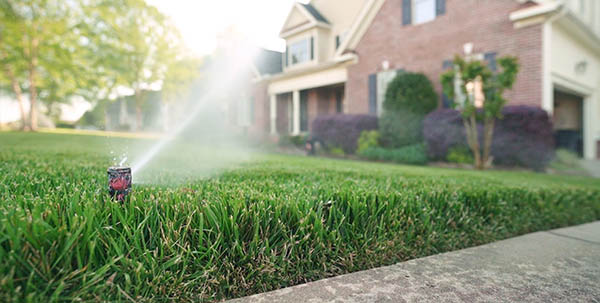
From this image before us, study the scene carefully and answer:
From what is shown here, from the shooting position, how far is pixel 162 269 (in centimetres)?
110

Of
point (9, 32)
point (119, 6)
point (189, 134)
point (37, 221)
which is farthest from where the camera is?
point (119, 6)

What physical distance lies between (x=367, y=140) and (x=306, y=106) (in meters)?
6.19

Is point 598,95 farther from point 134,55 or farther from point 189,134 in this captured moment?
point 134,55

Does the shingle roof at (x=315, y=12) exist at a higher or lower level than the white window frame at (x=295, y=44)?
higher

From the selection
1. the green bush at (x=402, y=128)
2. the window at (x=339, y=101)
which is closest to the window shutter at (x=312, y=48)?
the window at (x=339, y=101)

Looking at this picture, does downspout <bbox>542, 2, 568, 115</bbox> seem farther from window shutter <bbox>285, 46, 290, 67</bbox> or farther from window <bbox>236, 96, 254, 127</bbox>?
window <bbox>236, 96, 254, 127</bbox>

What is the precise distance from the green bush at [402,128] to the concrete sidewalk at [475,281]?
6.83 meters

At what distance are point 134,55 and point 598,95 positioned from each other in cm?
2235

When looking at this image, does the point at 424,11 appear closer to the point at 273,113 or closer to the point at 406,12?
the point at 406,12

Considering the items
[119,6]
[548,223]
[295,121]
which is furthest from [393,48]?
[119,6]

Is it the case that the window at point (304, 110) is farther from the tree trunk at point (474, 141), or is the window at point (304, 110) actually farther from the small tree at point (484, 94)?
the tree trunk at point (474, 141)

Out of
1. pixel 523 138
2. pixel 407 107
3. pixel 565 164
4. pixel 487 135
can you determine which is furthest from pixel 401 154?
pixel 565 164

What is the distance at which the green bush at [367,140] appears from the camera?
9.03 metres

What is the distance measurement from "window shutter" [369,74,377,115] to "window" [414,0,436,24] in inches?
78.9
